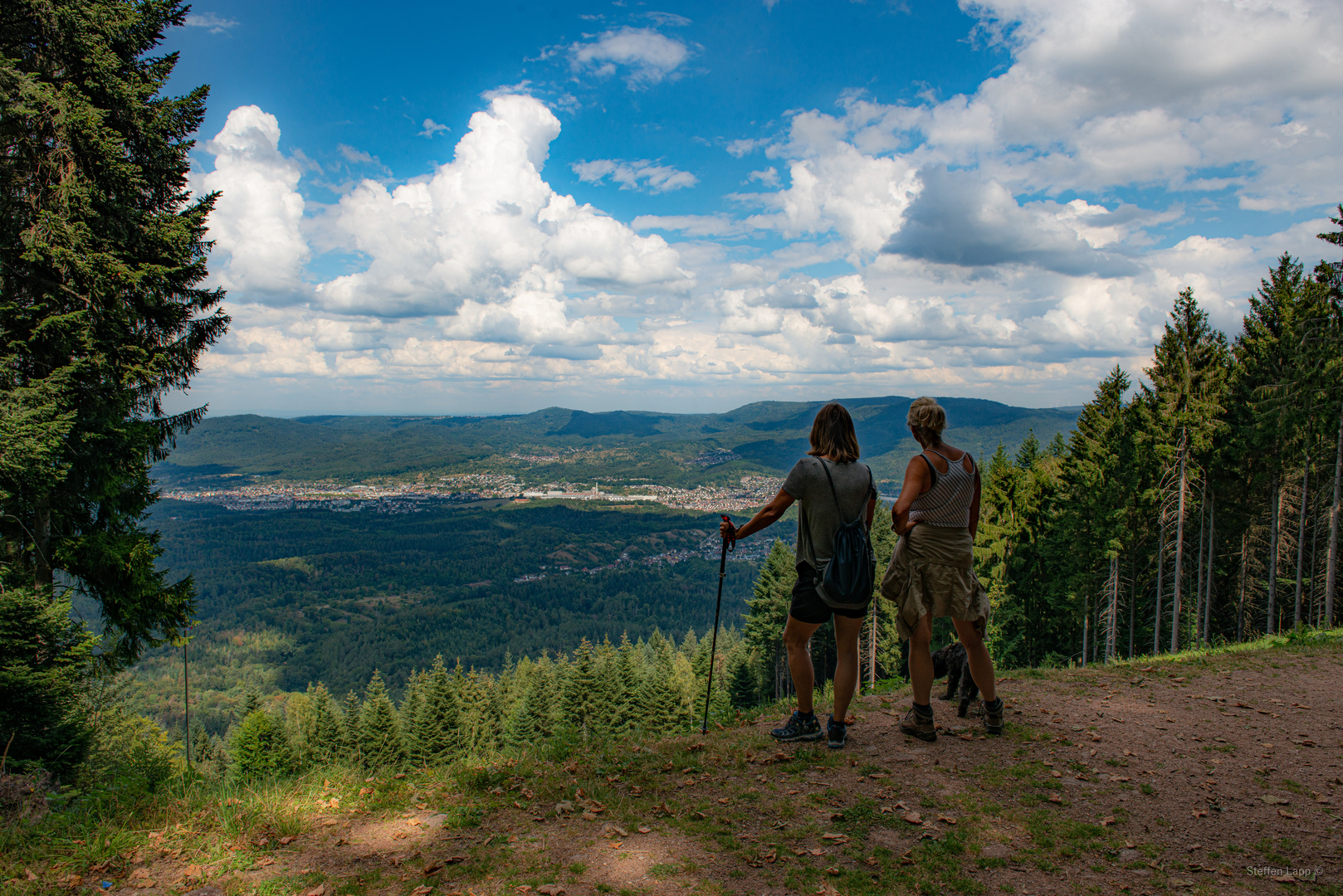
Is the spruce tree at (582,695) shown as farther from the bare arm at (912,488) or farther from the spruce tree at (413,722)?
the bare arm at (912,488)

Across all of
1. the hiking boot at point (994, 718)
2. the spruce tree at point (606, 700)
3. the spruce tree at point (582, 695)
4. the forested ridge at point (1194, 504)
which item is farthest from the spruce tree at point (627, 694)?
the hiking boot at point (994, 718)

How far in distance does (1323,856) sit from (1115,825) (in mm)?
1026

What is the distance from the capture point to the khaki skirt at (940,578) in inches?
197

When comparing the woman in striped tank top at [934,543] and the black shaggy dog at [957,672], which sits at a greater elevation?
the woman in striped tank top at [934,543]

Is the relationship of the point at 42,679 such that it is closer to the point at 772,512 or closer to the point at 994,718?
the point at 772,512

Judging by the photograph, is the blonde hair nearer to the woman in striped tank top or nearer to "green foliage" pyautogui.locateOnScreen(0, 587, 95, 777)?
the woman in striped tank top

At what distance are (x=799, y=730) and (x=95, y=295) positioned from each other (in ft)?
33.7

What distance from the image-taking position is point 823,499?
15.5 ft

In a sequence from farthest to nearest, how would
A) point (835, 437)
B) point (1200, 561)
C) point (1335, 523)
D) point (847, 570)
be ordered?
point (1200, 561) → point (1335, 523) → point (835, 437) → point (847, 570)

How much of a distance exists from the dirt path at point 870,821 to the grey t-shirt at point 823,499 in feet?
6.18

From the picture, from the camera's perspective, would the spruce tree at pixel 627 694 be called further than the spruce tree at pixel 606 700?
Yes

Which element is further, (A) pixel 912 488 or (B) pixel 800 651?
(B) pixel 800 651

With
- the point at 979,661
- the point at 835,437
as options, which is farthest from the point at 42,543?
the point at 979,661

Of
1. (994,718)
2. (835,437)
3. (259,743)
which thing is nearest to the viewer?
(835,437)
